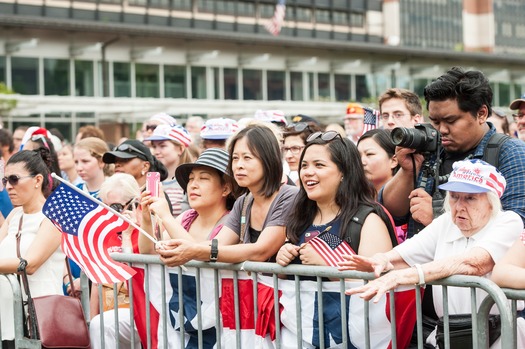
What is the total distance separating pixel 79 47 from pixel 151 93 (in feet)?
12.5

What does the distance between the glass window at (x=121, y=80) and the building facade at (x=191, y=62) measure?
0.04 metres

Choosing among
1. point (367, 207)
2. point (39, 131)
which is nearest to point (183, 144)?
point (39, 131)

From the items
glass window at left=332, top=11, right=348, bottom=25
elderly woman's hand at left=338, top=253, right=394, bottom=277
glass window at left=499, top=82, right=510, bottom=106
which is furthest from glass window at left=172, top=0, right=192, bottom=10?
elderly woman's hand at left=338, top=253, right=394, bottom=277

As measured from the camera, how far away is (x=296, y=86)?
46.3 m

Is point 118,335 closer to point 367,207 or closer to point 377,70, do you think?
point 367,207

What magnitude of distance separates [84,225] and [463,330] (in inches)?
93.4


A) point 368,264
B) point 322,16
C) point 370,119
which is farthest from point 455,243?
point 322,16

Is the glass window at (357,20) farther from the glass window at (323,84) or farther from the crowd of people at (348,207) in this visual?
the crowd of people at (348,207)

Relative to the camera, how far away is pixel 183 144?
341 inches

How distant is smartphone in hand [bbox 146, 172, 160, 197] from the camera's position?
5.50 meters

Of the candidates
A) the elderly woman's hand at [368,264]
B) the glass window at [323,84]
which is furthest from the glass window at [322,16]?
the elderly woman's hand at [368,264]

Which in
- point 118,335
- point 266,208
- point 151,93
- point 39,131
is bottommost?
point 118,335

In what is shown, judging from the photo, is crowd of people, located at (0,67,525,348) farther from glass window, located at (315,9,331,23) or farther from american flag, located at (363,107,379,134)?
glass window, located at (315,9,331,23)

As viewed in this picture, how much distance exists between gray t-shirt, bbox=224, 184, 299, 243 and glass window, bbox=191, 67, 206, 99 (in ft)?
120
